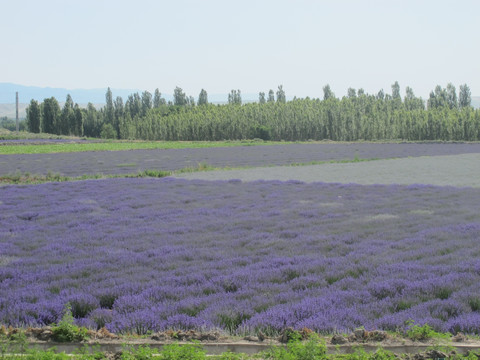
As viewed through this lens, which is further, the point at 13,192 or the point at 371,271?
the point at 13,192

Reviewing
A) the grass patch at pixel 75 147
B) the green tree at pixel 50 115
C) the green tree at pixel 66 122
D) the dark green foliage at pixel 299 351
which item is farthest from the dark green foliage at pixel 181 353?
the green tree at pixel 50 115

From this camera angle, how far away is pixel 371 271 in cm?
1059

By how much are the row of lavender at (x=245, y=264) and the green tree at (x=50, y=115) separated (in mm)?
142042

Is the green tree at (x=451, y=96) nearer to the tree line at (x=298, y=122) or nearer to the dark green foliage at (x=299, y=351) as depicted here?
the tree line at (x=298, y=122)

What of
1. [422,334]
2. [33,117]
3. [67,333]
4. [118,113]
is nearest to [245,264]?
[67,333]

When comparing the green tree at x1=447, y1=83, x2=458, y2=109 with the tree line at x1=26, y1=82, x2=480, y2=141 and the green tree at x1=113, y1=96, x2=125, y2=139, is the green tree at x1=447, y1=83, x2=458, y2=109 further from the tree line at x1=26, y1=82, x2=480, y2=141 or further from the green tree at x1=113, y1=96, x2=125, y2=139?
the green tree at x1=113, y1=96, x2=125, y2=139

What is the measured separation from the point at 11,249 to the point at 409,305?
10222mm

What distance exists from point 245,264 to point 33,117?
519 feet

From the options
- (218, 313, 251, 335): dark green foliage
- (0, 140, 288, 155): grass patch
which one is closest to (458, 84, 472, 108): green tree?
(0, 140, 288, 155): grass patch

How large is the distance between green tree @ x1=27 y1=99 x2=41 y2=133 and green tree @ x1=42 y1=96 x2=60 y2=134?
194 centimetres

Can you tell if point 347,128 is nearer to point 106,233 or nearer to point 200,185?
point 200,185

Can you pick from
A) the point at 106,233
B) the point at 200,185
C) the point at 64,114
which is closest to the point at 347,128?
the point at 64,114

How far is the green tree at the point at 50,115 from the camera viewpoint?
6019 inches

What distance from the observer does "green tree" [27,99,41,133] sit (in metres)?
152
